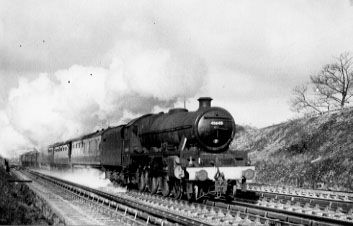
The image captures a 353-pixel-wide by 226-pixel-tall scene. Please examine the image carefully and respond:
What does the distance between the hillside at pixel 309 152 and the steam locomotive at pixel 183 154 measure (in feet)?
25.4

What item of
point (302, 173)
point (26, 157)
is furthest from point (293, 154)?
point (26, 157)

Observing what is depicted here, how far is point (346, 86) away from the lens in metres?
36.5

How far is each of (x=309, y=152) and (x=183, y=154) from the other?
1356 centimetres

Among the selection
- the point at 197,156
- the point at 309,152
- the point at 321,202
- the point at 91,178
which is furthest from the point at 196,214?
the point at 91,178

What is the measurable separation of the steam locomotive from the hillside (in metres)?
7.73

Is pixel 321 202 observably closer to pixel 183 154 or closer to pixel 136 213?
pixel 183 154

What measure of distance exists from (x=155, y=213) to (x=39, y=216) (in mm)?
2900

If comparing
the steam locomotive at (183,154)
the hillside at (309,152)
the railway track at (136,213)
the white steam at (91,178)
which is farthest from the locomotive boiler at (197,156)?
the hillside at (309,152)

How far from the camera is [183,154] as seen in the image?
14.4 metres

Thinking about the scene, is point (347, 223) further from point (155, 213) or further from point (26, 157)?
point (26, 157)

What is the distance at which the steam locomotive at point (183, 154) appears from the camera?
14.3 meters

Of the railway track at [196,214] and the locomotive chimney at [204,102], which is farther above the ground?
the locomotive chimney at [204,102]

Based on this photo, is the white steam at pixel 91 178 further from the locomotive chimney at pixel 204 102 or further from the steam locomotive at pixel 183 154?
the locomotive chimney at pixel 204 102

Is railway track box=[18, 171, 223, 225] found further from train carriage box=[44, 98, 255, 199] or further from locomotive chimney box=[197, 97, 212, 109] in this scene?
locomotive chimney box=[197, 97, 212, 109]
